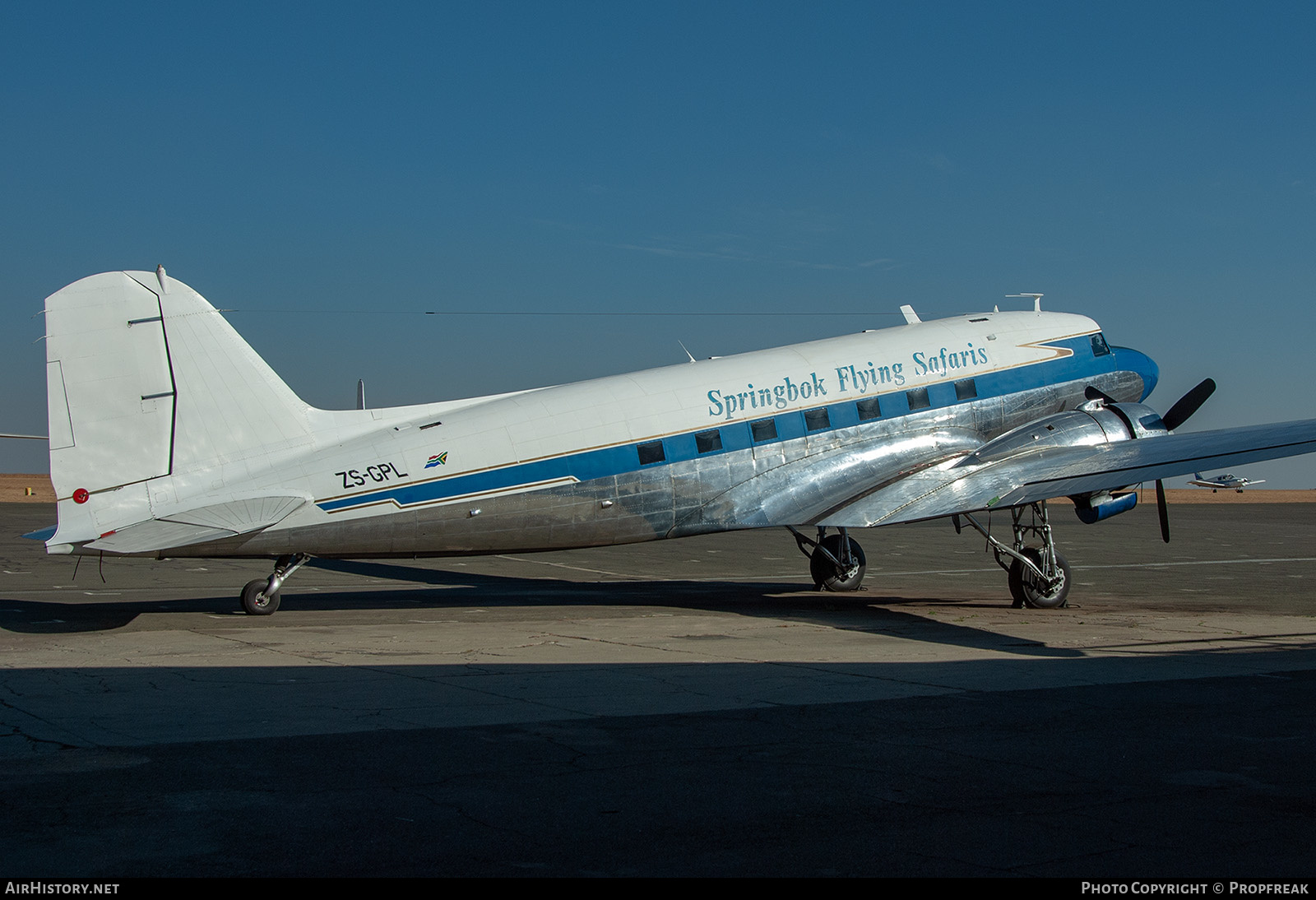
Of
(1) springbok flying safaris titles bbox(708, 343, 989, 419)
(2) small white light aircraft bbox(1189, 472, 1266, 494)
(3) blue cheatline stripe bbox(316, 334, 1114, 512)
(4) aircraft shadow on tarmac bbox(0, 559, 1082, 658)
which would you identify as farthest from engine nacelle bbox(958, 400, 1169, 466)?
(2) small white light aircraft bbox(1189, 472, 1266, 494)

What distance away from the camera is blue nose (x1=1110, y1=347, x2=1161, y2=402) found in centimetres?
2081

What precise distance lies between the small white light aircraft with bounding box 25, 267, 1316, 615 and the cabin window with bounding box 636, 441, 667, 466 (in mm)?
24

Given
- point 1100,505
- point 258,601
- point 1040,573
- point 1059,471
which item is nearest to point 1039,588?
point 1040,573

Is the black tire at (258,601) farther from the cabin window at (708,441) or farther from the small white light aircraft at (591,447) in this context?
the cabin window at (708,441)

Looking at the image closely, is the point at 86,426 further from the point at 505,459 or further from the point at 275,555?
the point at 505,459

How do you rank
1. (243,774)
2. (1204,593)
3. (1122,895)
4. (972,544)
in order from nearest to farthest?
(1122,895) → (243,774) → (1204,593) → (972,544)

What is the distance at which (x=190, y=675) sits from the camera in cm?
1089

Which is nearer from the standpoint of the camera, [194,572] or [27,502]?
[194,572]

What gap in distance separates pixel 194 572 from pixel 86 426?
38.4 ft

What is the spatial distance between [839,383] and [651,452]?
379cm

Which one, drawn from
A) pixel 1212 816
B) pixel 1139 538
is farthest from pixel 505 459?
pixel 1139 538

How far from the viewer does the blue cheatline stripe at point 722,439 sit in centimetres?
1545

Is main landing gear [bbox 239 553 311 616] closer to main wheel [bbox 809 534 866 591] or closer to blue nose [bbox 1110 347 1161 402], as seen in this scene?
main wheel [bbox 809 534 866 591]

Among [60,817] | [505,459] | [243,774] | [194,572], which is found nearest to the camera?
[60,817]
